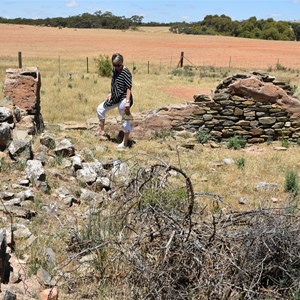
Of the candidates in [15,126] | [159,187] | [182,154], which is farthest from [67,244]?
[182,154]

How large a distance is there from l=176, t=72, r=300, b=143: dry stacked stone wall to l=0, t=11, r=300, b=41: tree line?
65.9m

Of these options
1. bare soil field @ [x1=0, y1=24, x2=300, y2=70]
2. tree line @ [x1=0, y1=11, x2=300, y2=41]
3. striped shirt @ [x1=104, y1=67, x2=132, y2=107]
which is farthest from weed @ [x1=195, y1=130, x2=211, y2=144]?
tree line @ [x1=0, y1=11, x2=300, y2=41]

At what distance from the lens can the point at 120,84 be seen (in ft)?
29.2

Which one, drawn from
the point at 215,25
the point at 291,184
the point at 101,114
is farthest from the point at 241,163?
the point at 215,25

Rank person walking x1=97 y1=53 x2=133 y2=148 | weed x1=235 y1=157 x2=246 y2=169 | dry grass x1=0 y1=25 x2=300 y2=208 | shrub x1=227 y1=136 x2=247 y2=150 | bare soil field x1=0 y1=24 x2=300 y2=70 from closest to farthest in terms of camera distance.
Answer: dry grass x1=0 y1=25 x2=300 y2=208
weed x1=235 y1=157 x2=246 y2=169
person walking x1=97 y1=53 x2=133 y2=148
shrub x1=227 y1=136 x2=247 y2=150
bare soil field x1=0 y1=24 x2=300 y2=70

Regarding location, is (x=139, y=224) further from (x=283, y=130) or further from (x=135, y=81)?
(x=135, y=81)

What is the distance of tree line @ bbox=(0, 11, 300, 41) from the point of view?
74.6 m

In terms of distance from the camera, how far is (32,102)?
30.0 feet

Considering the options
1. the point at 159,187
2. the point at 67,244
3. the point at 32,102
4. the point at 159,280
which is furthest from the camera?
the point at 32,102

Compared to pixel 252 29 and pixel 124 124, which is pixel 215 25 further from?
pixel 124 124

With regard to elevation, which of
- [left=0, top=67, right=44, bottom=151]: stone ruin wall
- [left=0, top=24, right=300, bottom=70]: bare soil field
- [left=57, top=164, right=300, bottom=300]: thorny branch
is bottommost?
[left=0, top=24, right=300, bottom=70]: bare soil field

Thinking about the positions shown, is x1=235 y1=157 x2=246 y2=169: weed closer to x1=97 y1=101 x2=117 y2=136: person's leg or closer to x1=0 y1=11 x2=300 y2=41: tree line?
x1=97 y1=101 x2=117 y2=136: person's leg

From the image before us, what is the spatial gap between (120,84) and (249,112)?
3.22m

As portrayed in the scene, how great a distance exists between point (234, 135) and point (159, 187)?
6592mm
